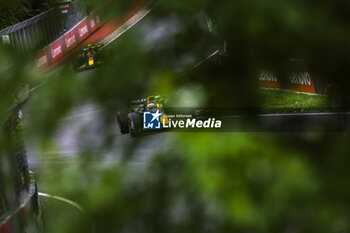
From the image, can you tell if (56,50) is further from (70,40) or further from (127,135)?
(127,135)

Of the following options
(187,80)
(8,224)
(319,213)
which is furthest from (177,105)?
(8,224)

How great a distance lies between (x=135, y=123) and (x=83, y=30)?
0.67 feet

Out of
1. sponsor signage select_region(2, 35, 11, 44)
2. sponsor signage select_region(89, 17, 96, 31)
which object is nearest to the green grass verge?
sponsor signage select_region(89, 17, 96, 31)

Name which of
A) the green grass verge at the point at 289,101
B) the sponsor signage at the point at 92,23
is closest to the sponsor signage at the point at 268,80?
the green grass verge at the point at 289,101

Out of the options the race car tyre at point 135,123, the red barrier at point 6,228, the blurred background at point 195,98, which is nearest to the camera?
the blurred background at point 195,98

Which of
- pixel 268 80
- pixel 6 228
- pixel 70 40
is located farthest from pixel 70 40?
pixel 6 228

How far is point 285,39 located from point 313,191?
0.22 meters

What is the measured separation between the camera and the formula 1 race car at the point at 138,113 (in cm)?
73

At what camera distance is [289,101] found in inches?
27.5

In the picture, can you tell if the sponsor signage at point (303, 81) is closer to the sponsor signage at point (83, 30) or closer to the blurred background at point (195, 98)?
the blurred background at point (195, 98)

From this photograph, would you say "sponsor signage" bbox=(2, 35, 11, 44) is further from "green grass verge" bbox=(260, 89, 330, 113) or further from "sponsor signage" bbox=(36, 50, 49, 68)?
"green grass verge" bbox=(260, 89, 330, 113)

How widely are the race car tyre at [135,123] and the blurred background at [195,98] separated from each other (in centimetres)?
5

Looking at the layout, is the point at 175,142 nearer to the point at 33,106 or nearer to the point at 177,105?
the point at 177,105

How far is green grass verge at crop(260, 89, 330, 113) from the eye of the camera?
0.67 metres
